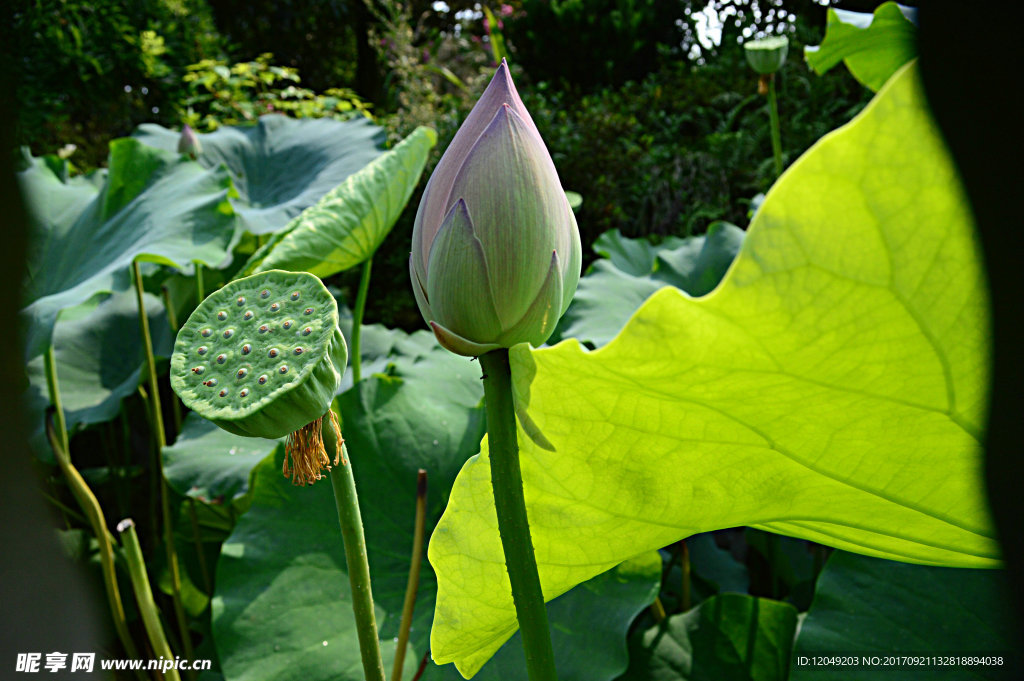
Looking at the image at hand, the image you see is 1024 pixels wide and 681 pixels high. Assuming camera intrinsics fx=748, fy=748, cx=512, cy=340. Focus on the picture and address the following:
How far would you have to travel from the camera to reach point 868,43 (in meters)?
1.22

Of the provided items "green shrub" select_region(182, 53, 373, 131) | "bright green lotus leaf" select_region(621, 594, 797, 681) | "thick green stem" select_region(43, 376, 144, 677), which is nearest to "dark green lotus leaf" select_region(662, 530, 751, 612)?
"bright green lotus leaf" select_region(621, 594, 797, 681)

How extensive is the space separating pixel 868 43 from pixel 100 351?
1.50 meters

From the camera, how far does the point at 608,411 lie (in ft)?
0.92

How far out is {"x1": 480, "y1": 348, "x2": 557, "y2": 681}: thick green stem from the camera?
0.88 feet

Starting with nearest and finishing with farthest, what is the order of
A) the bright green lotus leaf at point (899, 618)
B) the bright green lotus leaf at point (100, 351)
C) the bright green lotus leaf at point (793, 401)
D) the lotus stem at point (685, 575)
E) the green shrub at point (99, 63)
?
the bright green lotus leaf at point (793, 401)
the bright green lotus leaf at point (899, 618)
the lotus stem at point (685, 575)
the bright green lotus leaf at point (100, 351)
the green shrub at point (99, 63)

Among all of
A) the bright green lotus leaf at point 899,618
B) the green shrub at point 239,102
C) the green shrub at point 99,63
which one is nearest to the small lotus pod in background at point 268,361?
the bright green lotus leaf at point 899,618

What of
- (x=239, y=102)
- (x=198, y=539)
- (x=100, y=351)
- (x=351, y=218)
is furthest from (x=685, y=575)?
(x=239, y=102)

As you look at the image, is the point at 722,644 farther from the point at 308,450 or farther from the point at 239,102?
the point at 239,102

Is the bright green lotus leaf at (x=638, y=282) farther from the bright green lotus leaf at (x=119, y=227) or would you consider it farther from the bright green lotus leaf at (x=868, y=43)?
the bright green lotus leaf at (x=119, y=227)

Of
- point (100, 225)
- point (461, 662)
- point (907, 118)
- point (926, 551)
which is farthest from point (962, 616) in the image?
point (100, 225)

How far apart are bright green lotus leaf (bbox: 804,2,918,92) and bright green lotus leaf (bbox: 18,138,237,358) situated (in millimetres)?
975

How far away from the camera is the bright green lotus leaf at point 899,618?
2.20 ft

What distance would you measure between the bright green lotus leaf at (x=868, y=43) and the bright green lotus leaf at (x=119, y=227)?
3.20ft

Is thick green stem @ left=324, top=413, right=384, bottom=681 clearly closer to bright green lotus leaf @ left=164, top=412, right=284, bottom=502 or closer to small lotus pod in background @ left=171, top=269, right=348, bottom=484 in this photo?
small lotus pod in background @ left=171, top=269, right=348, bottom=484
